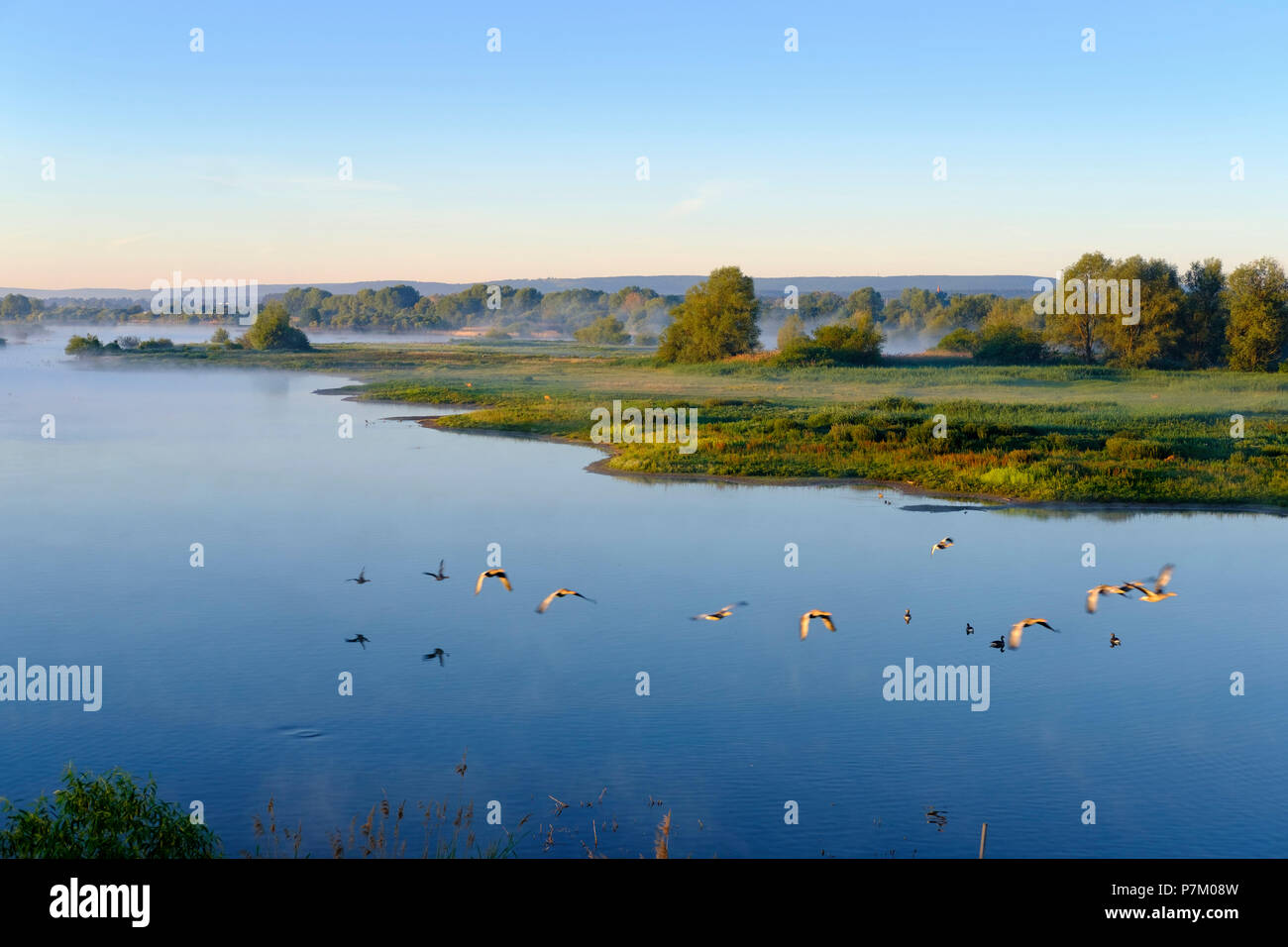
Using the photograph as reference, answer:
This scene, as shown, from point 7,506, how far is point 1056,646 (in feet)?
124

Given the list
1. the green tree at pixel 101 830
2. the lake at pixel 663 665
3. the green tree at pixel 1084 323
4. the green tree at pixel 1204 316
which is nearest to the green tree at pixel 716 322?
the green tree at pixel 1084 323

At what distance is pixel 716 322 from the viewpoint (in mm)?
118188

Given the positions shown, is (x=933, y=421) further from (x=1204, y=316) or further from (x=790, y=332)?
(x=790, y=332)

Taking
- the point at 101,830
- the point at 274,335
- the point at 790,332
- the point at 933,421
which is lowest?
the point at 101,830

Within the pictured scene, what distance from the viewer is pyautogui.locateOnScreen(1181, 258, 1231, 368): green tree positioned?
108500 mm

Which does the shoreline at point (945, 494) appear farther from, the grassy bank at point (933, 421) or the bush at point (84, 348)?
the bush at point (84, 348)

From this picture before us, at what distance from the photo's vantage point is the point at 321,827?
1758 cm

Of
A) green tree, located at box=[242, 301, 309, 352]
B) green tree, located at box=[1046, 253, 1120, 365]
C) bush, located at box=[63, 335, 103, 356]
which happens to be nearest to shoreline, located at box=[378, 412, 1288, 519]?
green tree, located at box=[1046, 253, 1120, 365]

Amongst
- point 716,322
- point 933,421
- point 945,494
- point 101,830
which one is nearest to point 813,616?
point 101,830

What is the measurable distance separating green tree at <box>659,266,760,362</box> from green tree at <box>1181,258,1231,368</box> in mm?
38130

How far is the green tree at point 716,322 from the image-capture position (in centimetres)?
11775

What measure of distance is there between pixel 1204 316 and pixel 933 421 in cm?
6225
